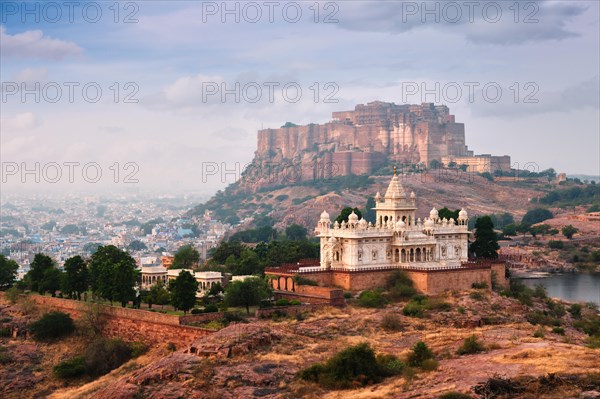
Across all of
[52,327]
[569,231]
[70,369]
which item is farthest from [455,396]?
[569,231]

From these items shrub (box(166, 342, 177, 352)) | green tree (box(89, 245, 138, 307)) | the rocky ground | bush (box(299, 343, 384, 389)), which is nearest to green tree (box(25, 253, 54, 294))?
green tree (box(89, 245, 138, 307))

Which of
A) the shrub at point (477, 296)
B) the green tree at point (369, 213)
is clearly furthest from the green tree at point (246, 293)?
the green tree at point (369, 213)

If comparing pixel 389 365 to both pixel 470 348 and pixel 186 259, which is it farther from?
pixel 186 259

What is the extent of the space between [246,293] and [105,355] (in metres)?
6.69

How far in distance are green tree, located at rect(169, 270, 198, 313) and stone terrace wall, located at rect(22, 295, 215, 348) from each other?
132cm

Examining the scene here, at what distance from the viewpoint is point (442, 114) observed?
187 metres

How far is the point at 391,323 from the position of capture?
4766 cm

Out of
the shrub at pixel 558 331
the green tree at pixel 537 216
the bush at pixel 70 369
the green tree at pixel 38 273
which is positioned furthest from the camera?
the green tree at pixel 537 216

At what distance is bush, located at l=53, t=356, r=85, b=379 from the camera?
47281 mm

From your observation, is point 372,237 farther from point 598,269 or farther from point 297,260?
point 598,269

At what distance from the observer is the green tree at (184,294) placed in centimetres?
4909

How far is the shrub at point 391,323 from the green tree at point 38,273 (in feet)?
66.2

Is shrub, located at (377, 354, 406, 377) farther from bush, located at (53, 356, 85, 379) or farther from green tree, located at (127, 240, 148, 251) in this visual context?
green tree, located at (127, 240, 148, 251)

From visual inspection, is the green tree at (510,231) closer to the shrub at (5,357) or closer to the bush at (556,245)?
the bush at (556,245)
